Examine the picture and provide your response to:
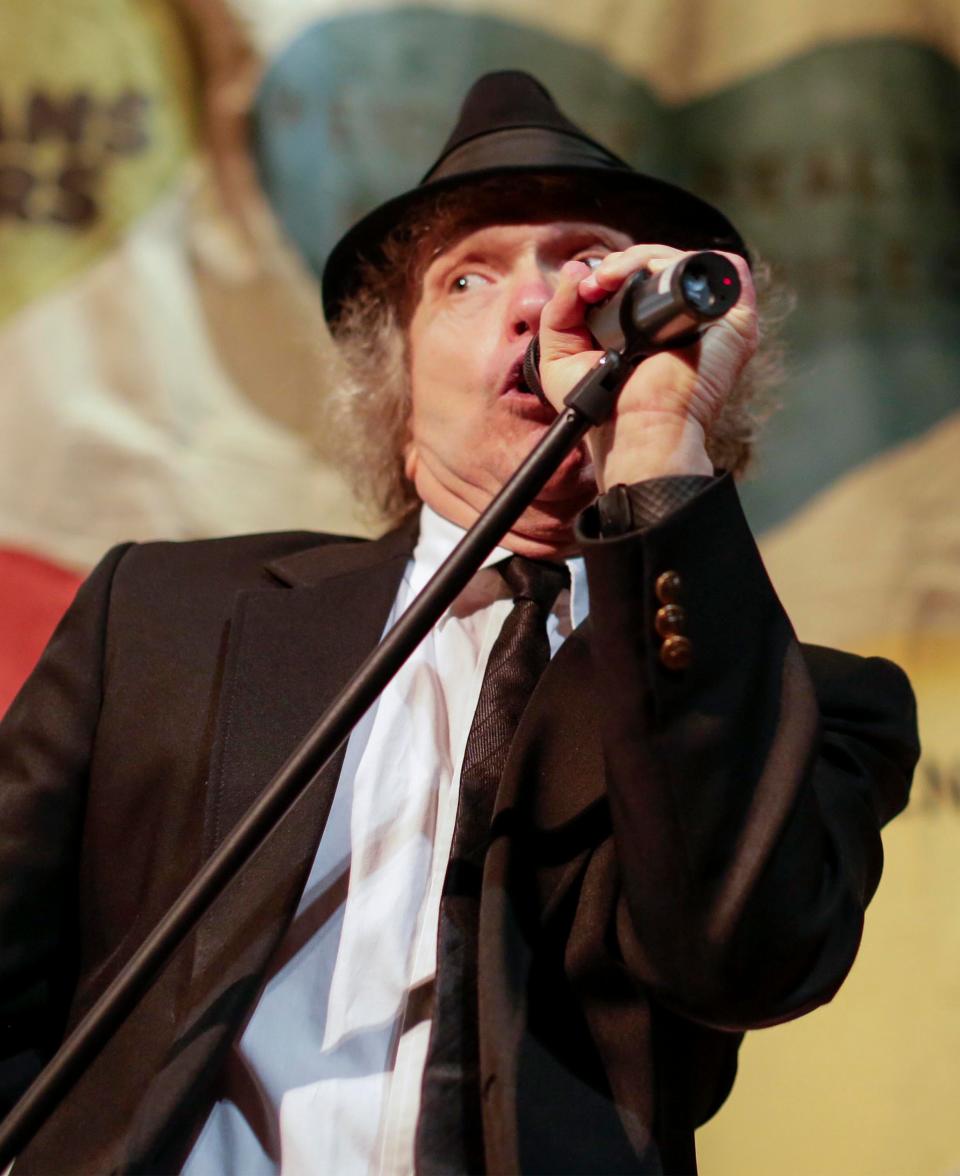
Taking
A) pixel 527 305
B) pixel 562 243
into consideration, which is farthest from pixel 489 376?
pixel 562 243

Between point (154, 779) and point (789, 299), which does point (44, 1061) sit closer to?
point (154, 779)

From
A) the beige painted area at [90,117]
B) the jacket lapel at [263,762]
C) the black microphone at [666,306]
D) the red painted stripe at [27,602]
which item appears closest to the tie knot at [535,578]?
the jacket lapel at [263,762]

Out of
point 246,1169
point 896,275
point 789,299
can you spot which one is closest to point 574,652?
point 246,1169

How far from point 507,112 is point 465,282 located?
23cm

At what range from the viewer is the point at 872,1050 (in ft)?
5.54

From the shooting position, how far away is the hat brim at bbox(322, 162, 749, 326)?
1.40 meters

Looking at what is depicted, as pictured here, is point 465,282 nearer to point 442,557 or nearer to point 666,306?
point 442,557

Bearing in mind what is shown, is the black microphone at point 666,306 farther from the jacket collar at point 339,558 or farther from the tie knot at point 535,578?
the jacket collar at point 339,558

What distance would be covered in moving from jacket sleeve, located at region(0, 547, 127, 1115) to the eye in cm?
52

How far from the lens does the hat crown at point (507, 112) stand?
147cm

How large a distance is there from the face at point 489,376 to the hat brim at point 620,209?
0.12 feet

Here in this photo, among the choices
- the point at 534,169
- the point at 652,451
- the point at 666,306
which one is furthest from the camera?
the point at 534,169

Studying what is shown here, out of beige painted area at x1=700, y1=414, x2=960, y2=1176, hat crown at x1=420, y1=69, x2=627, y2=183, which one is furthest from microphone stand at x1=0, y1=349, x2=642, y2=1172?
beige painted area at x1=700, y1=414, x2=960, y2=1176

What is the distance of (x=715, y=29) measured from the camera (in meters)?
2.02
